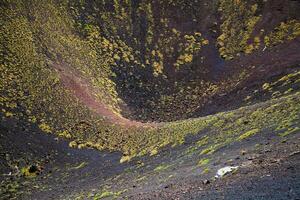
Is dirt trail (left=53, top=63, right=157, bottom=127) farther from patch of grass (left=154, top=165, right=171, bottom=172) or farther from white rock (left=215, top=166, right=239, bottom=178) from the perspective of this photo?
white rock (left=215, top=166, right=239, bottom=178)

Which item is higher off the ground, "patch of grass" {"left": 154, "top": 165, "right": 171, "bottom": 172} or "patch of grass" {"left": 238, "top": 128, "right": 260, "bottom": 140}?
"patch of grass" {"left": 154, "top": 165, "right": 171, "bottom": 172}

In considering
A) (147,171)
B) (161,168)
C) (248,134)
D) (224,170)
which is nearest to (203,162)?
(248,134)

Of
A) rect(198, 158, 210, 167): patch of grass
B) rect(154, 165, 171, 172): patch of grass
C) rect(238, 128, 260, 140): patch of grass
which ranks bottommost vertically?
rect(198, 158, 210, 167): patch of grass

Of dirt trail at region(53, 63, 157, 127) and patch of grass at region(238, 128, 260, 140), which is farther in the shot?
dirt trail at region(53, 63, 157, 127)

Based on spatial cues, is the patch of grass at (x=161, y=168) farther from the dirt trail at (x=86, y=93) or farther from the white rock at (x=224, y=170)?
the dirt trail at (x=86, y=93)

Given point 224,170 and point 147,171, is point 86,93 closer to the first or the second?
point 147,171

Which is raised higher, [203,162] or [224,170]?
[203,162]

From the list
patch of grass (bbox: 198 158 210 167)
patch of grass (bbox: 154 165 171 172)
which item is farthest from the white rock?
patch of grass (bbox: 154 165 171 172)

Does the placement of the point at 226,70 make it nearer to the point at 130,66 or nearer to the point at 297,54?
the point at 297,54
